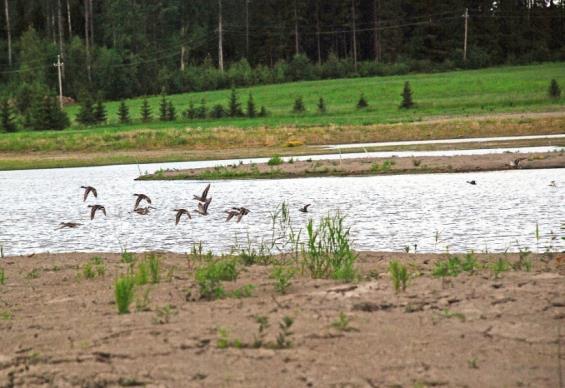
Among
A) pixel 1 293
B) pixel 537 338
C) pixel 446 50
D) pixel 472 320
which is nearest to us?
pixel 537 338

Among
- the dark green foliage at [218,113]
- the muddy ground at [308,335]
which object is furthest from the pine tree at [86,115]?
the muddy ground at [308,335]

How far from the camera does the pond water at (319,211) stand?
46.3 feet

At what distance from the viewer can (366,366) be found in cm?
632

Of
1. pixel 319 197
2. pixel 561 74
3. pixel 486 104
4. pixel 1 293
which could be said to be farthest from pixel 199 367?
pixel 561 74

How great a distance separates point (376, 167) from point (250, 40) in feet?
274

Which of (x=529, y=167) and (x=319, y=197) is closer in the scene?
(x=319, y=197)

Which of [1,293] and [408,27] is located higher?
[408,27]

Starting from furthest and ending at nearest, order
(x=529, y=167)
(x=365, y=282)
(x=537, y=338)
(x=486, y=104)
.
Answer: (x=486, y=104) < (x=529, y=167) < (x=365, y=282) < (x=537, y=338)

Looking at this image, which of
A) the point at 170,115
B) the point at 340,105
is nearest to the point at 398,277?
the point at 170,115

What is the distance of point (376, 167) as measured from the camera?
28.2 m

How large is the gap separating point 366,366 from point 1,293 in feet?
16.3

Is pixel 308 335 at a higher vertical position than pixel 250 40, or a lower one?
lower

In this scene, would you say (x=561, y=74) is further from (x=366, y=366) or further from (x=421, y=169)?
(x=366, y=366)

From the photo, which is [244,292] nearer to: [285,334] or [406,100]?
[285,334]
